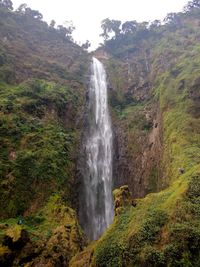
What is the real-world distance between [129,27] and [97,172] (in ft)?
130

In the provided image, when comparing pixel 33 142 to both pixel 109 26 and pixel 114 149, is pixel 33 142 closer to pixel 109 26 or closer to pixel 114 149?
pixel 114 149

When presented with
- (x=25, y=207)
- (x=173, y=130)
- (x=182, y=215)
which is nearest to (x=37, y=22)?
(x=173, y=130)

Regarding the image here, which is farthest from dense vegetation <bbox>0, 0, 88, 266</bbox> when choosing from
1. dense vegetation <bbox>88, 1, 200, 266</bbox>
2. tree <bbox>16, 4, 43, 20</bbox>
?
tree <bbox>16, 4, 43, 20</bbox>

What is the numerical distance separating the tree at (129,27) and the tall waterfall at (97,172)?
26.5 meters

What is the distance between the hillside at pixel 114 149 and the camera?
1152 centimetres

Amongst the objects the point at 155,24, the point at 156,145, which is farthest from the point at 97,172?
the point at 155,24

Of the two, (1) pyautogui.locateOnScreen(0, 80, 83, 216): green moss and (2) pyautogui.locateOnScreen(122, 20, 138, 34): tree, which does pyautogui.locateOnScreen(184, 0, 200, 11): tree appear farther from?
(1) pyautogui.locateOnScreen(0, 80, 83, 216): green moss

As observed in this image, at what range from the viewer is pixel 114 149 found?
2612 centimetres

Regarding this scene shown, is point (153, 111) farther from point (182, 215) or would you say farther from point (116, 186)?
point (182, 215)

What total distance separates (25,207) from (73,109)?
43.8 ft

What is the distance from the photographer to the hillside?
11.5 metres

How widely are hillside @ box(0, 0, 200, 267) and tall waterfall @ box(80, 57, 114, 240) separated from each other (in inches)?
26.8

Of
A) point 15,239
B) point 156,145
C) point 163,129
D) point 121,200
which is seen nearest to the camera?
point 15,239

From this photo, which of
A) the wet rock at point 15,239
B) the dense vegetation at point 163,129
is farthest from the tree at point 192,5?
the wet rock at point 15,239
